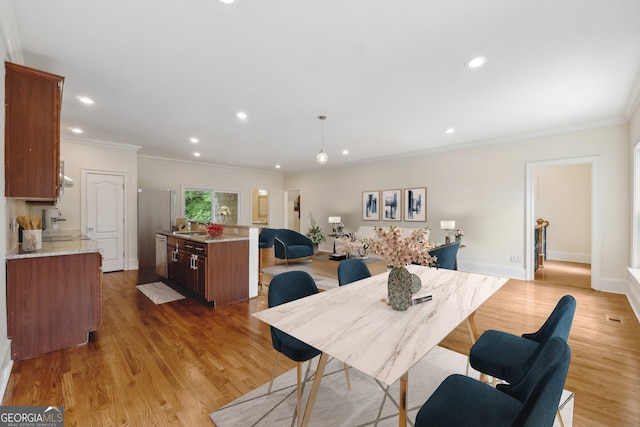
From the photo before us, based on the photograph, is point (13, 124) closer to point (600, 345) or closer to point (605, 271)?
point (600, 345)

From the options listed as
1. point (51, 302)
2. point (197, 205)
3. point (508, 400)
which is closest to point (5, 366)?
point (51, 302)

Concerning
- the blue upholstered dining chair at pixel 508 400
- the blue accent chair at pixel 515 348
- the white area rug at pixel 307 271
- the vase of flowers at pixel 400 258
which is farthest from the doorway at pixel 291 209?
the blue upholstered dining chair at pixel 508 400

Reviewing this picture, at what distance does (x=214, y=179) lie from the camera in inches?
321

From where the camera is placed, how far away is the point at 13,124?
7.50ft

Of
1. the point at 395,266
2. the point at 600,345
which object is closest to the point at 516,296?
the point at 600,345

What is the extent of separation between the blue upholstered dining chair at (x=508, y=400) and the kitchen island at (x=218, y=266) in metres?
3.14

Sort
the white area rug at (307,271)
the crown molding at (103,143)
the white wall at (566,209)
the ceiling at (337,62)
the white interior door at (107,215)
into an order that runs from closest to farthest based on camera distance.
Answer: the ceiling at (337,62), the white area rug at (307,271), the crown molding at (103,143), the white interior door at (107,215), the white wall at (566,209)

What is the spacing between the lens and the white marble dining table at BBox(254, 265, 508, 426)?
1.11m

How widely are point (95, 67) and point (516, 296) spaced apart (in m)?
5.97

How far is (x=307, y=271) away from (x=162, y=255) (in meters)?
2.77

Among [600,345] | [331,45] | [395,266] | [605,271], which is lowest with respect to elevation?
[600,345]

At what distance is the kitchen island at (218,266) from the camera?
3691 millimetres

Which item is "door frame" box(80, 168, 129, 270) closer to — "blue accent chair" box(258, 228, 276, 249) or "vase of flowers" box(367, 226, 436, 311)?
"blue accent chair" box(258, 228, 276, 249)

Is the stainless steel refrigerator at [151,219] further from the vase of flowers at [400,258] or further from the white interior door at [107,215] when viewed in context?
the vase of flowers at [400,258]
